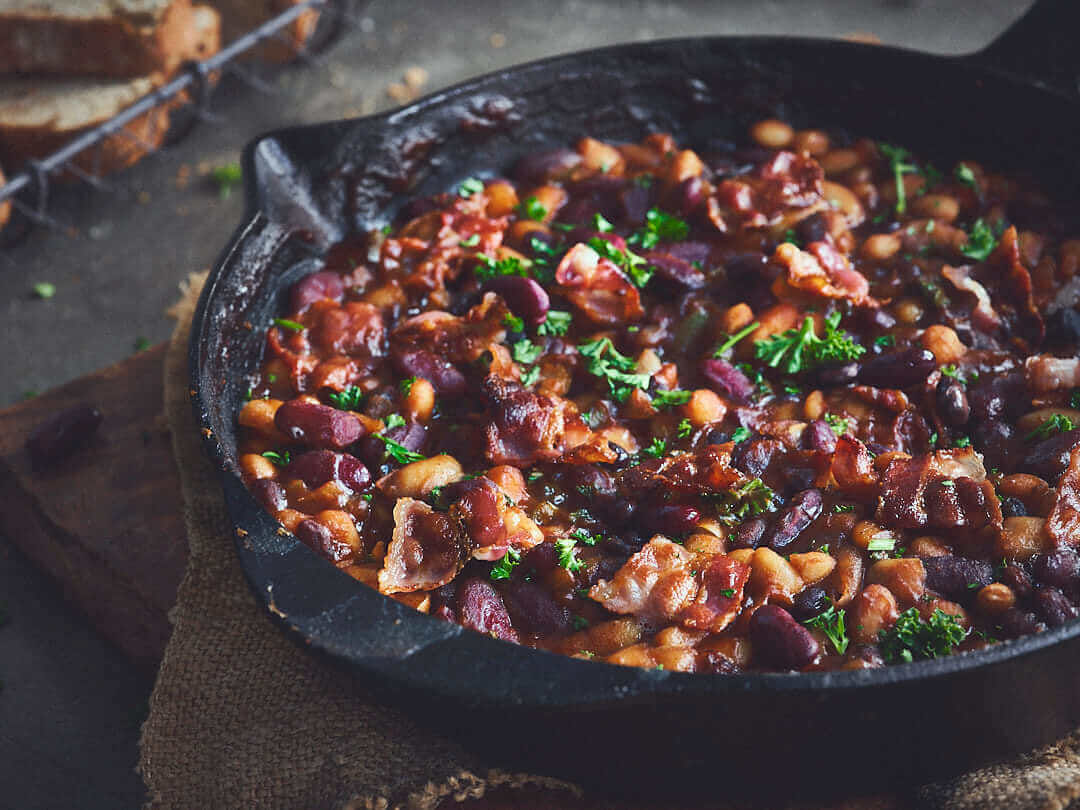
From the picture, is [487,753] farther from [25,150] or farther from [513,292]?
[25,150]

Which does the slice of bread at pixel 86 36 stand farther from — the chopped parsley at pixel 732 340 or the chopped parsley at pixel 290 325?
the chopped parsley at pixel 732 340

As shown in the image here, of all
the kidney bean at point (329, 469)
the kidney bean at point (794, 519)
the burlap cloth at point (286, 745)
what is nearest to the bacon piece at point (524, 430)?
the kidney bean at point (329, 469)

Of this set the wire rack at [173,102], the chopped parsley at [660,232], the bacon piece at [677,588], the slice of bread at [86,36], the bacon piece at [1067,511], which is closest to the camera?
the bacon piece at [677,588]

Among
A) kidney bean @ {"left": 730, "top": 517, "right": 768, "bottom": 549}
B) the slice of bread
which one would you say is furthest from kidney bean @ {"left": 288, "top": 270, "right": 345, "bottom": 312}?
the slice of bread

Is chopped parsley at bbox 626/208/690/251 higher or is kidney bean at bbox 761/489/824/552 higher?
chopped parsley at bbox 626/208/690/251

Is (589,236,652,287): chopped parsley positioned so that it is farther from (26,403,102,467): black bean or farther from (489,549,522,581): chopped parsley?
(26,403,102,467): black bean

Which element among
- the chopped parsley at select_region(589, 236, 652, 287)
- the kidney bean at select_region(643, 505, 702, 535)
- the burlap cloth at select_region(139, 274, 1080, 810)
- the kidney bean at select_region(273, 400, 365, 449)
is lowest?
the burlap cloth at select_region(139, 274, 1080, 810)
